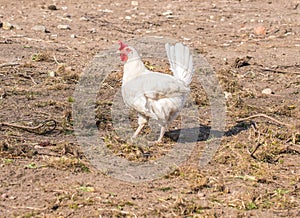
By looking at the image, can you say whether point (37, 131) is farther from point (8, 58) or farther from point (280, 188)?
point (8, 58)

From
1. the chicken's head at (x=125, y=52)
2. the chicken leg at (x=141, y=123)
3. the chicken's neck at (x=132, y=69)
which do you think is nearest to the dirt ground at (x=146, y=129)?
the chicken leg at (x=141, y=123)

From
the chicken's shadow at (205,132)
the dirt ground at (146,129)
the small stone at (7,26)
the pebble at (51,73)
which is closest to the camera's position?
the dirt ground at (146,129)

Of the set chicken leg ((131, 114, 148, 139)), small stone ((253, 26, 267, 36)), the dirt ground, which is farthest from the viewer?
small stone ((253, 26, 267, 36))

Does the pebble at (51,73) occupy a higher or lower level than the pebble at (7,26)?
higher

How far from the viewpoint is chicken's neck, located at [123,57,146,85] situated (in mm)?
5501

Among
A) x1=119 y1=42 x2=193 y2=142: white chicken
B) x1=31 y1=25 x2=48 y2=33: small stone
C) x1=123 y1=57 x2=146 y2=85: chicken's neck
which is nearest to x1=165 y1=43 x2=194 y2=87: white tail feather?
x1=119 y1=42 x2=193 y2=142: white chicken

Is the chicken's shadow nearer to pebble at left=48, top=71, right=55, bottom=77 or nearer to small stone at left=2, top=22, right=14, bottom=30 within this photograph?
pebble at left=48, top=71, right=55, bottom=77

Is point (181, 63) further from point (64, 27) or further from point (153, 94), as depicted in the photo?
point (64, 27)

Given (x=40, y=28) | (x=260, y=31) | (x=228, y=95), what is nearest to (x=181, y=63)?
(x=228, y=95)

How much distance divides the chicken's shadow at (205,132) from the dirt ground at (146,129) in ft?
0.10

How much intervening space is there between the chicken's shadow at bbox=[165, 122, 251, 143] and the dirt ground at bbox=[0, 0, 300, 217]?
3cm

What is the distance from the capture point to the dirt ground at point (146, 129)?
4.03 meters

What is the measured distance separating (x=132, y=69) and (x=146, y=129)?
601 mm

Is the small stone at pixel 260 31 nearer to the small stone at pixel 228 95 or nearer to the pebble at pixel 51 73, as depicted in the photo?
the small stone at pixel 228 95
